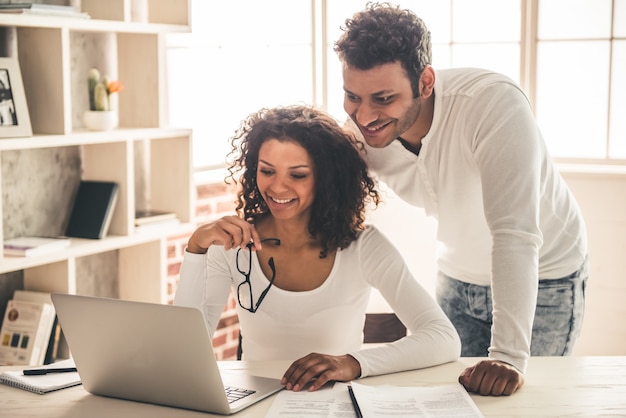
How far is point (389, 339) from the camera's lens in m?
2.48

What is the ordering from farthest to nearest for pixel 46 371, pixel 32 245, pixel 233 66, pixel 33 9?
1. pixel 233 66
2. pixel 32 245
3. pixel 33 9
4. pixel 46 371

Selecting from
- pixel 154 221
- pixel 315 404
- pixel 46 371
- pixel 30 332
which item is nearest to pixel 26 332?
pixel 30 332

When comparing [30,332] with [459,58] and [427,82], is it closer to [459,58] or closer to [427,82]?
[427,82]

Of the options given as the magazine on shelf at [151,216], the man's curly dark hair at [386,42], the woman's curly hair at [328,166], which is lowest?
the magazine on shelf at [151,216]

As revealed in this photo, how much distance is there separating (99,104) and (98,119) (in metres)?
0.06

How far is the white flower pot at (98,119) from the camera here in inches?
124

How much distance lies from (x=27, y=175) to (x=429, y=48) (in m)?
1.70

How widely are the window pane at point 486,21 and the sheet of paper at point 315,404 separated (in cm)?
284

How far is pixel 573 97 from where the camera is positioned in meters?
4.10

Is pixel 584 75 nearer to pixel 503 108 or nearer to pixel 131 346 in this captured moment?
pixel 503 108

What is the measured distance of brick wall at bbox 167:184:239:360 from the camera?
3.73 metres

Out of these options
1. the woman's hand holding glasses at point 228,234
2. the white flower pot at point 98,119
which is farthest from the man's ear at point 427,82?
the white flower pot at point 98,119

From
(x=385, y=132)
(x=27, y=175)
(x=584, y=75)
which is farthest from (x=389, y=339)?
(x=584, y=75)

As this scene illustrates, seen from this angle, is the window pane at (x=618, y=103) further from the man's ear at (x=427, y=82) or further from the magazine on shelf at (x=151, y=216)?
the man's ear at (x=427, y=82)
